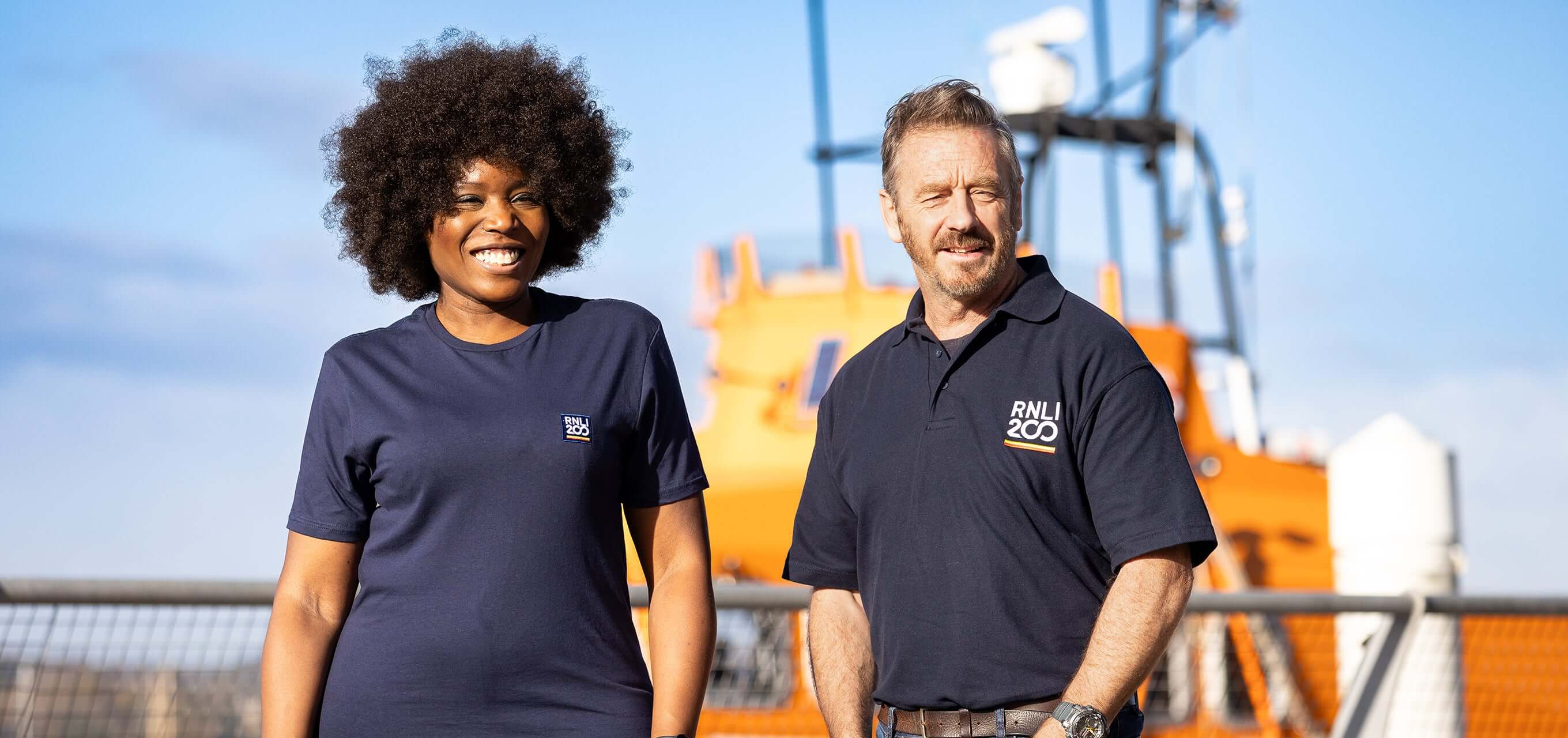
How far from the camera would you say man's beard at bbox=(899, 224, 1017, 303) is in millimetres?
2834

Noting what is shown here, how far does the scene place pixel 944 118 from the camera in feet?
9.55

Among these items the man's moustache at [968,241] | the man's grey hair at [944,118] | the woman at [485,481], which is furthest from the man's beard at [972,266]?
the woman at [485,481]

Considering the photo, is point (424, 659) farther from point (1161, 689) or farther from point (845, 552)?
point (1161, 689)

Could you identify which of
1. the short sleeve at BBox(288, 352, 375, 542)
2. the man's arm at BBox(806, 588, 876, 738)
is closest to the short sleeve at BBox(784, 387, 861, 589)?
the man's arm at BBox(806, 588, 876, 738)

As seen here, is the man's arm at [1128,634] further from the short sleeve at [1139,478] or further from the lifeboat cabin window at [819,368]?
the lifeboat cabin window at [819,368]

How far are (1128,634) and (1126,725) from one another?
26 centimetres

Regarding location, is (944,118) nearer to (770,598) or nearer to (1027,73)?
(770,598)

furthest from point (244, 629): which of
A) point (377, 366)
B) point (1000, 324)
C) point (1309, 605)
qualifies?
point (1309, 605)

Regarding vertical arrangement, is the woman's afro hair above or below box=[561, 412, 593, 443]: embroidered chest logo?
above

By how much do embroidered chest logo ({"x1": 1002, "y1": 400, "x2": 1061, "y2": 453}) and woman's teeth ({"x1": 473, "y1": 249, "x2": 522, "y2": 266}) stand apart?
92 cm

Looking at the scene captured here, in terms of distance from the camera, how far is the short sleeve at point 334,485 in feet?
8.55

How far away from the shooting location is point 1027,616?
8.82 feet

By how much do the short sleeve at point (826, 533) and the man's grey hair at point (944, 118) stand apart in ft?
1.76

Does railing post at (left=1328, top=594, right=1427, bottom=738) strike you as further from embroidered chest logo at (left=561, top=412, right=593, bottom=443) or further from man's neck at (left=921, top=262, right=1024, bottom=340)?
embroidered chest logo at (left=561, top=412, right=593, bottom=443)
